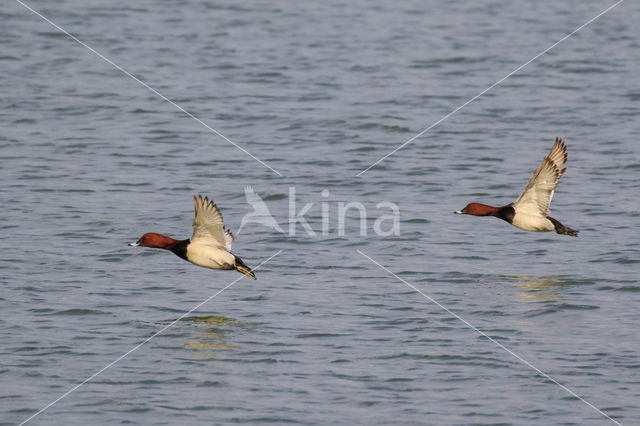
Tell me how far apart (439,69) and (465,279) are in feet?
44.3

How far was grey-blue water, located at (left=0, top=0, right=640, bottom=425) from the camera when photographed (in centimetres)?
1092

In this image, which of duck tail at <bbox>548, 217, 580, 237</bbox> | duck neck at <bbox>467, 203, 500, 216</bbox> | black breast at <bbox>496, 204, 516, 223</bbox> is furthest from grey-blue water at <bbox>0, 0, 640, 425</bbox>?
black breast at <bbox>496, 204, 516, 223</bbox>

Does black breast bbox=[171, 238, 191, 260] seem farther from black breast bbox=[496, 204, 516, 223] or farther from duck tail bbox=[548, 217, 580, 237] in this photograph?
duck tail bbox=[548, 217, 580, 237]

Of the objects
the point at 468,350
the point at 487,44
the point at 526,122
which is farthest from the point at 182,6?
the point at 468,350

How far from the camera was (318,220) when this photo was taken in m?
16.7

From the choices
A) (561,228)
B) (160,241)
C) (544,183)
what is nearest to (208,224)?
(160,241)

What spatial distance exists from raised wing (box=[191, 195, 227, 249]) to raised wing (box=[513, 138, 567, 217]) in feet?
12.7

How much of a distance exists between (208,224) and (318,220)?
4357 millimetres

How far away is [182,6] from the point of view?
33.6m

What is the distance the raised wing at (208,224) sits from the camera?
12.3 metres

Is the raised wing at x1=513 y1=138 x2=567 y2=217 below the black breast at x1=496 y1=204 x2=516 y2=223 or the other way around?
the other way around

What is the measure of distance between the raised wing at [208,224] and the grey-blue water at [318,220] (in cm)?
81

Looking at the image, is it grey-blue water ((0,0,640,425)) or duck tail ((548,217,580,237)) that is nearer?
grey-blue water ((0,0,640,425))

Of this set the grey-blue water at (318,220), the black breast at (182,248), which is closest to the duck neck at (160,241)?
the black breast at (182,248)
